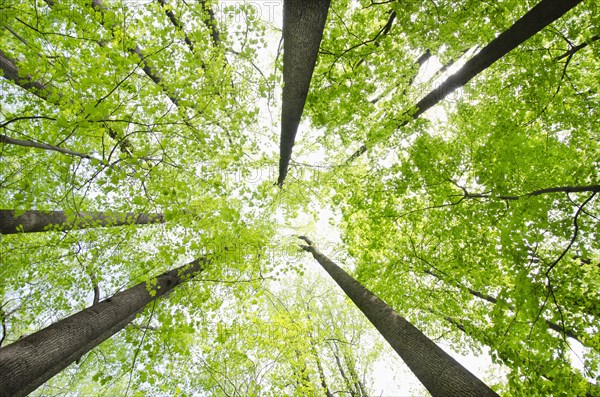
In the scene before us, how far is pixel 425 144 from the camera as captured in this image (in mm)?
5645

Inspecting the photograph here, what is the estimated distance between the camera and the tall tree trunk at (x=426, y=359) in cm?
271

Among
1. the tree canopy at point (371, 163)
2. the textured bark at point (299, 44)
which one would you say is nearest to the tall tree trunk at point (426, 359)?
the tree canopy at point (371, 163)

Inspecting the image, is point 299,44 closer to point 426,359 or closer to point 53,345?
point 426,359

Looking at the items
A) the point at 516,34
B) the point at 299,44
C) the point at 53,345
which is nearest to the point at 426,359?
the point at 299,44

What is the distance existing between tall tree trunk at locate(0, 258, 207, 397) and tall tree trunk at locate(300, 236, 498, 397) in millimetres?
4293

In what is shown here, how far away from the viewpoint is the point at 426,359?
316cm

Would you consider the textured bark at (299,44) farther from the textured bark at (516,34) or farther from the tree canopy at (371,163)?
the textured bark at (516,34)

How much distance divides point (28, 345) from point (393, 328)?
15.3 feet

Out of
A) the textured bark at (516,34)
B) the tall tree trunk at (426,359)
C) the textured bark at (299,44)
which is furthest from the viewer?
the textured bark at (516,34)

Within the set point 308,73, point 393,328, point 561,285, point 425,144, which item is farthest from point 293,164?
point 561,285

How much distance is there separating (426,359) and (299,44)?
4218mm

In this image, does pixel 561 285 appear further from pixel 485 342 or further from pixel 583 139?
pixel 583 139

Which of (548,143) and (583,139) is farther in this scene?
(583,139)

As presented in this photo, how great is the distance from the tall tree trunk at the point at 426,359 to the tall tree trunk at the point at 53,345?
4293 millimetres
